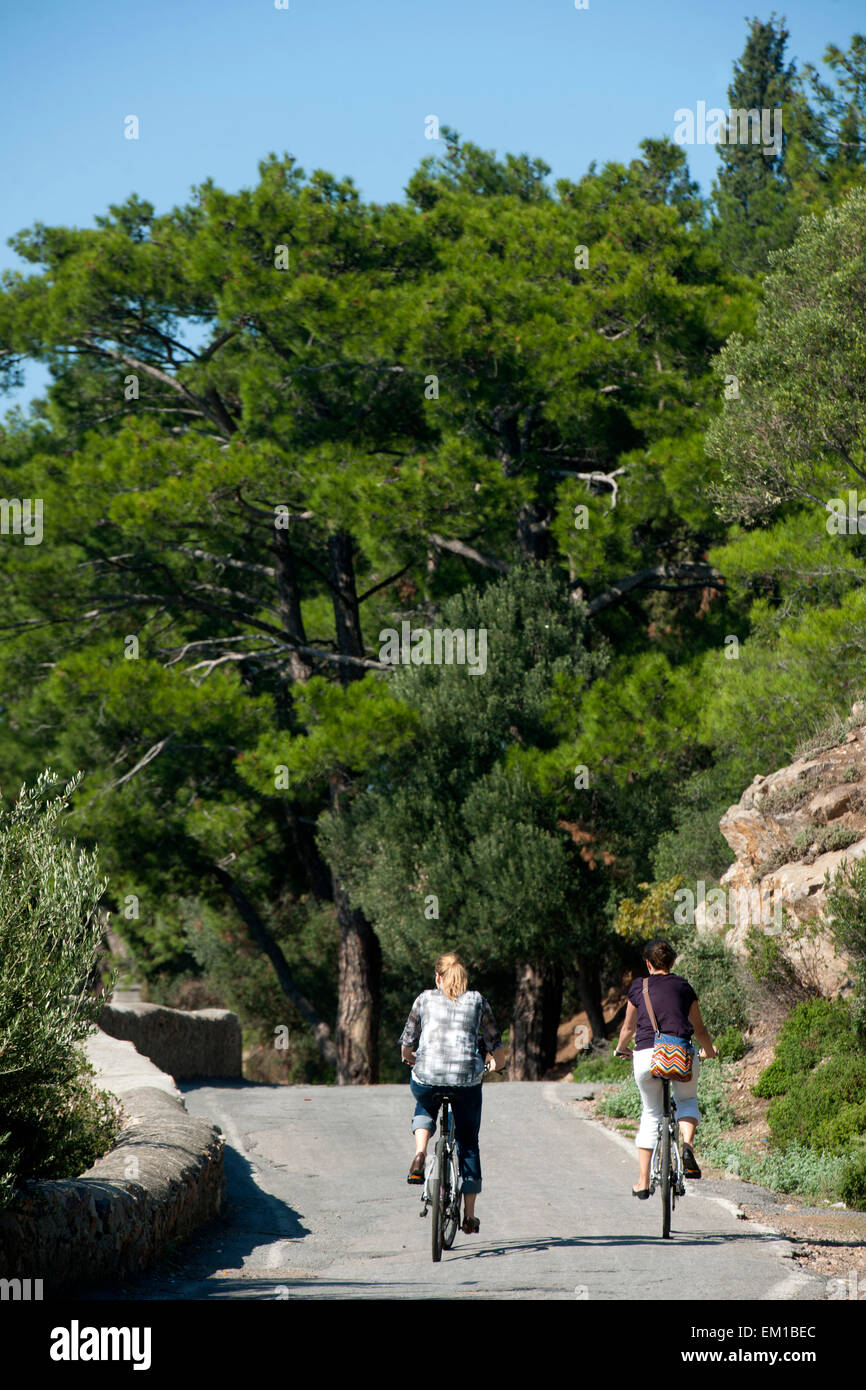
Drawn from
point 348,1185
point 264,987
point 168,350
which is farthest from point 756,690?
point 264,987

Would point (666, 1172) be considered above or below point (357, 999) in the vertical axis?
above

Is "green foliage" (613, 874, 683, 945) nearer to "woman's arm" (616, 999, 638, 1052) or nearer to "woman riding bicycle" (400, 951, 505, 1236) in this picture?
"woman's arm" (616, 999, 638, 1052)

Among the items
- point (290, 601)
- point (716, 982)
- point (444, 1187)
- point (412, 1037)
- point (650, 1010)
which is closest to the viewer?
point (444, 1187)

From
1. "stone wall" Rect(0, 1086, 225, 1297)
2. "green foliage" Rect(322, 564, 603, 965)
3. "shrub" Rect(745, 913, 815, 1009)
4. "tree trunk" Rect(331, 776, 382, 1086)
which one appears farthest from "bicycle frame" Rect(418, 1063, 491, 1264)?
"tree trunk" Rect(331, 776, 382, 1086)

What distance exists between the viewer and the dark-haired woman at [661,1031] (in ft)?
27.5

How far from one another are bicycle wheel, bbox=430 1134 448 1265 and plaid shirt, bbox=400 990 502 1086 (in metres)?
0.36

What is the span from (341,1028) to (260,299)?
1365 centimetres

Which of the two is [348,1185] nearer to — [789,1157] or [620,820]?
[789,1157]

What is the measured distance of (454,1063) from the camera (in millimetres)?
7938

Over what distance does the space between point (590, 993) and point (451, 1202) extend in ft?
53.4

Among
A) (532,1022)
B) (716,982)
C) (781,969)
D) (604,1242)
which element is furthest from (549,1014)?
Answer: (604,1242)

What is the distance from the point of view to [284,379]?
25.4 meters

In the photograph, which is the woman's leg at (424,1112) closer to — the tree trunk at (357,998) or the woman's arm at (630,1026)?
the woman's arm at (630,1026)

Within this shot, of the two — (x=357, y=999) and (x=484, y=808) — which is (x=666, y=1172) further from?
(x=357, y=999)
